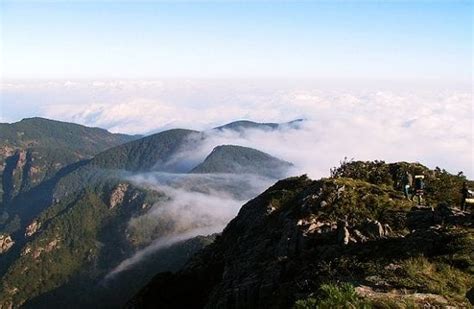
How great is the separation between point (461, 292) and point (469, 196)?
57.9 ft

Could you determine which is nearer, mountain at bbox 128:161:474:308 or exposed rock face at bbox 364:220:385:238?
mountain at bbox 128:161:474:308

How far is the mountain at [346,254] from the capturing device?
74.6ft

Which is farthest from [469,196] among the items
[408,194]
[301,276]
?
[301,276]

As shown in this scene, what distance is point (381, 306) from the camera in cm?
2047

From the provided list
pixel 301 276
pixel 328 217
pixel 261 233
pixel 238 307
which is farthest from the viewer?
pixel 261 233

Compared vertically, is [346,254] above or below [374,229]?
below

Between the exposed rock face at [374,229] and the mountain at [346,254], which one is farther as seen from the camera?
the exposed rock face at [374,229]

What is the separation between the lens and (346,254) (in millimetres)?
28812

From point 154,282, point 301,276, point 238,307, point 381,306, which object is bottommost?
point 154,282

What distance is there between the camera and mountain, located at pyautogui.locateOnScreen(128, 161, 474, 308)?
22.8 meters

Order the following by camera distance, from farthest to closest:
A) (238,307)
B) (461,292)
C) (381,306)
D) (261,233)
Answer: (261,233), (238,307), (461,292), (381,306)

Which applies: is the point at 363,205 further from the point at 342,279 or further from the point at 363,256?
the point at 342,279

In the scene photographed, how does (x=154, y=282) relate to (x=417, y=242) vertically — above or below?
below

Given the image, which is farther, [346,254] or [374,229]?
[374,229]
